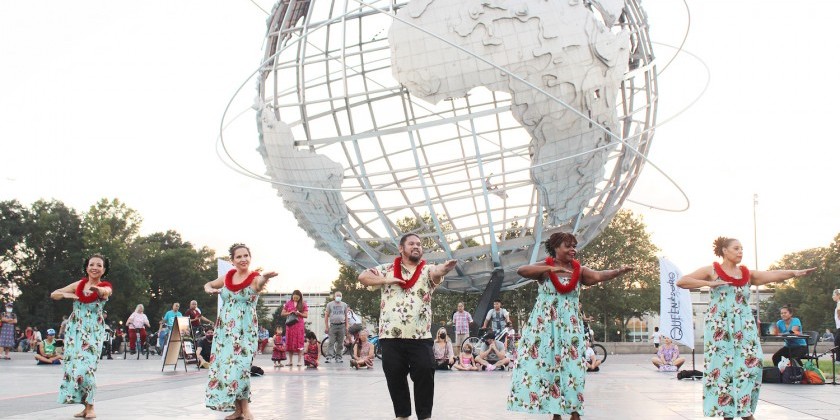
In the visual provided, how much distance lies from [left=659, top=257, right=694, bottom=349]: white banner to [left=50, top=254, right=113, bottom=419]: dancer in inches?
371

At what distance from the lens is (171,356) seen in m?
16.5

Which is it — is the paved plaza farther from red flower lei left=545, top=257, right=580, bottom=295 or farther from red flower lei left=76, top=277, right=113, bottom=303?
red flower lei left=545, top=257, right=580, bottom=295

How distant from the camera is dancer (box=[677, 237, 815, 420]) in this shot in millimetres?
6859

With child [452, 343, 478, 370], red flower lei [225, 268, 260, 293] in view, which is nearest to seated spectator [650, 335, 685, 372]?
child [452, 343, 478, 370]

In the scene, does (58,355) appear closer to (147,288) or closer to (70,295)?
(70,295)

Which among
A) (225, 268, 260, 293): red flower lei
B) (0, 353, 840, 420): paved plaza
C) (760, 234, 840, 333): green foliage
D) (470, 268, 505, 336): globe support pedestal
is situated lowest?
(0, 353, 840, 420): paved plaza

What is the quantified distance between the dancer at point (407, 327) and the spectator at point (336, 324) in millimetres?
12620

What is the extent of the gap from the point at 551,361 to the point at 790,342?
24.1 ft

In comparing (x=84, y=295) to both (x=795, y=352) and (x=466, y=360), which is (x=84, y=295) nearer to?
(x=795, y=352)

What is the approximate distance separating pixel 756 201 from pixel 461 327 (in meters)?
38.5

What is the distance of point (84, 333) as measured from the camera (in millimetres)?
8023

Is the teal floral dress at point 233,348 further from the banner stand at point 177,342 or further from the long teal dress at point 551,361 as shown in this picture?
the banner stand at point 177,342

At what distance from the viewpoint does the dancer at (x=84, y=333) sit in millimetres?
7727

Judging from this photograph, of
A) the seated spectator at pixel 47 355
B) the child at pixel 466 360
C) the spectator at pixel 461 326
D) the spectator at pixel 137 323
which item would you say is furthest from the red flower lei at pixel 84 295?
the spectator at pixel 137 323
